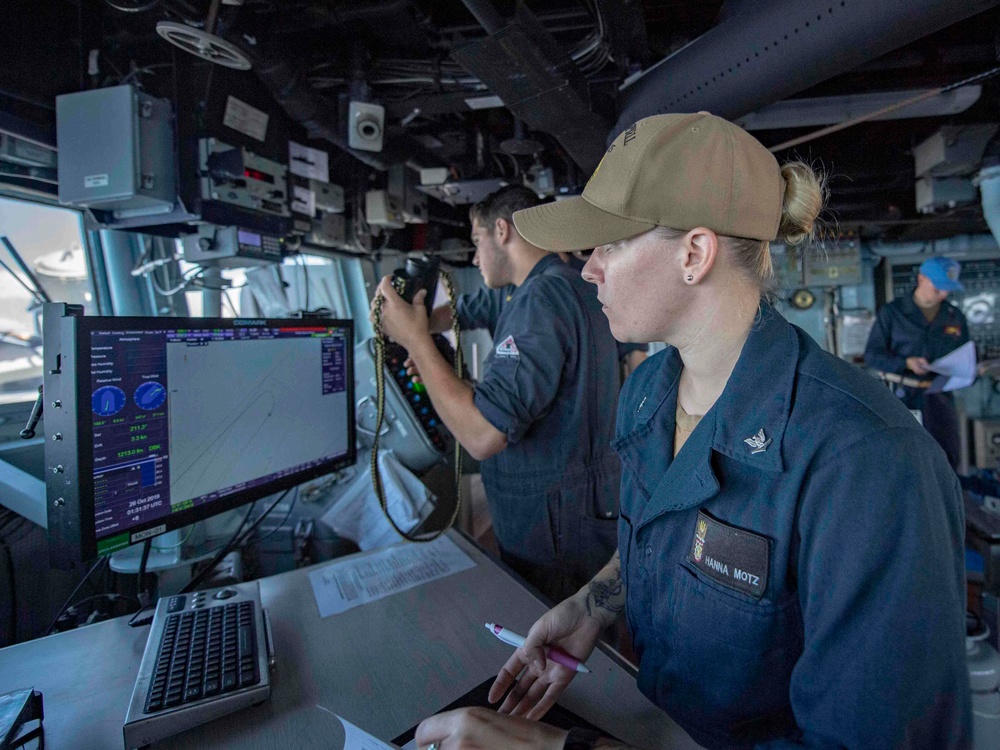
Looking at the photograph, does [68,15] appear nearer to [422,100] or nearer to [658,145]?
[422,100]

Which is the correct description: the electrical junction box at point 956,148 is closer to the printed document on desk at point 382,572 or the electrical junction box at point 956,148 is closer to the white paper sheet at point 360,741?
the printed document on desk at point 382,572

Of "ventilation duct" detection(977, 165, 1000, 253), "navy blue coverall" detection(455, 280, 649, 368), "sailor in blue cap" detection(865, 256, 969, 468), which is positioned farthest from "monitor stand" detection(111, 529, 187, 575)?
"sailor in blue cap" detection(865, 256, 969, 468)

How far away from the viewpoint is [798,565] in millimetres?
657

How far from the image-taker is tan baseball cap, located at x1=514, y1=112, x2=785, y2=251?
760 millimetres

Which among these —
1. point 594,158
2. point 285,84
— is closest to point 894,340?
point 594,158

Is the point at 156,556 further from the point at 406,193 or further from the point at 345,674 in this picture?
the point at 406,193

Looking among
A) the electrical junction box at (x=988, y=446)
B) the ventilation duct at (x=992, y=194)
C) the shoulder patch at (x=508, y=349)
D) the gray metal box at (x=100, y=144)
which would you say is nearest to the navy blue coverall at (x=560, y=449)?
the shoulder patch at (x=508, y=349)

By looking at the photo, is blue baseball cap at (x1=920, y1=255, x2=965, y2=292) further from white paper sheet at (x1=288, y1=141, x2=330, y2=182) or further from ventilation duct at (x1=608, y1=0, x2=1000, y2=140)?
white paper sheet at (x1=288, y1=141, x2=330, y2=182)

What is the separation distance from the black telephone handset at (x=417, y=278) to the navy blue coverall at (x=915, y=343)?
12.5 feet

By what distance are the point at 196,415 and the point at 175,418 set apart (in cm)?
4

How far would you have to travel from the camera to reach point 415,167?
3.33 metres

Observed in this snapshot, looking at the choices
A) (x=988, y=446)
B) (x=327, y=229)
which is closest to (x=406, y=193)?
(x=327, y=229)

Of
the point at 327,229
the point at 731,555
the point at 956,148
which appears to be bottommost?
the point at 731,555

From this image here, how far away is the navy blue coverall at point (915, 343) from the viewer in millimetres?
3871
